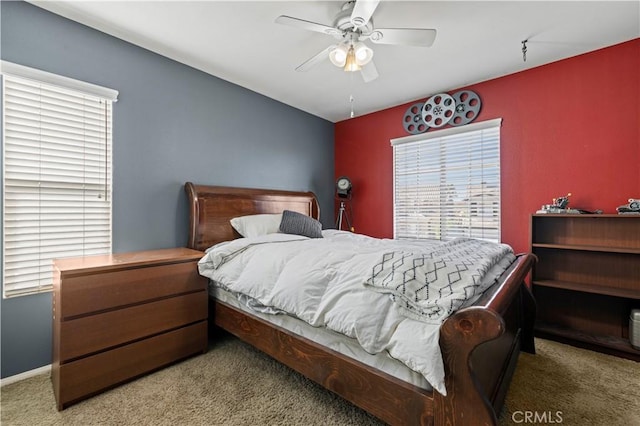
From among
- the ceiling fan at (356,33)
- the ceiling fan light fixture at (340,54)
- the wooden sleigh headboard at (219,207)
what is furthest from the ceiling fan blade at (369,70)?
the wooden sleigh headboard at (219,207)

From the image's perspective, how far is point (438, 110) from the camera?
10.9 ft

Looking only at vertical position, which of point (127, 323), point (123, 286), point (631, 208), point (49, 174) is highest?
point (49, 174)

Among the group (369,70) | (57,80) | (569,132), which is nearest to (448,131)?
(569,132)

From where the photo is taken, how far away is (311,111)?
3.99 metres

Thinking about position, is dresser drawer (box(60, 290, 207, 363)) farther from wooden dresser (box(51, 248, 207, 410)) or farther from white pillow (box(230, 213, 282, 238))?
white pillow (box(230, 213, 282, 238))

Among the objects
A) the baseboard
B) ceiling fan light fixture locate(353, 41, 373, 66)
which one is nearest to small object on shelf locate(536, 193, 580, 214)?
ceiling fan light fixture locate(353, 41, 373, 66)

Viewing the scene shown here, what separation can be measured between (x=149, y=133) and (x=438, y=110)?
9.96ft

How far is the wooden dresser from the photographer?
1.59 m

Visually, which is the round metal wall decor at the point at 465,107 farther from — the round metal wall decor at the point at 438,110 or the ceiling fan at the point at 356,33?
the ceiling fan at the point at 356,33

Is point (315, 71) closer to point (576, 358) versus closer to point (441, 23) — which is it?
point (441, 23)

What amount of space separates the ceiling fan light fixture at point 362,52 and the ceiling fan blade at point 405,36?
79 mm

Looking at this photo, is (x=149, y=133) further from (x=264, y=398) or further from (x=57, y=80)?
(x=264, y=398)

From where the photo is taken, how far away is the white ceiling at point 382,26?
1.97 meters

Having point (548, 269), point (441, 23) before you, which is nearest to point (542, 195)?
point (548, 269)
